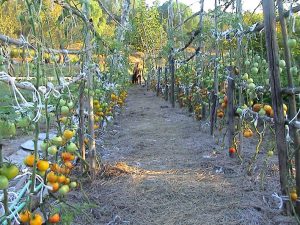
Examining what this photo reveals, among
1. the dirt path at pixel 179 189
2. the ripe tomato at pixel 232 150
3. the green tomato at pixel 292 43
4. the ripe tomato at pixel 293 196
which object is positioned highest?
the green tomato at pixel 292 43

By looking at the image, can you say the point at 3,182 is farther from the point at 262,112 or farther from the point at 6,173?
the point at 262,112

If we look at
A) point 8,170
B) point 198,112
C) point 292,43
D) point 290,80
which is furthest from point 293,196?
point 198,112

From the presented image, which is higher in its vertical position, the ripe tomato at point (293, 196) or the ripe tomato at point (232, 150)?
the ripe tomato at point (293, 196)

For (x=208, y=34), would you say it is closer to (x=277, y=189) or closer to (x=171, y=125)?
(x=171, y=125)

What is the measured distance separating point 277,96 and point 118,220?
4.71 feet

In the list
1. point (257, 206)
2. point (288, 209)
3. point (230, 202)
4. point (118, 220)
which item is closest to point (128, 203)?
point (118, 220)

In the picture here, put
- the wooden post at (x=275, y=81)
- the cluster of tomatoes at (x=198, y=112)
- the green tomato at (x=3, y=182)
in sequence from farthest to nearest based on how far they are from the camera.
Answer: the cluster of tomatoes at (x=198, y=112), the wooden post at (x=275, y=81), the green tomato at (x=3, y=182)

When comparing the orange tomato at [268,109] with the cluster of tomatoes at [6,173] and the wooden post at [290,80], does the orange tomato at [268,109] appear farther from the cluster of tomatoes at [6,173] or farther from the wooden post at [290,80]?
the cluster of tomatoes at [6,173]

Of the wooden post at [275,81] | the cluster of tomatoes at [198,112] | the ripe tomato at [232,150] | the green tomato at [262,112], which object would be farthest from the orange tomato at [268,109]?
the cluster of tomatoes at [198,112]

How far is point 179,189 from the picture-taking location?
3404mm

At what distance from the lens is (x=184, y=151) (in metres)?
5.10

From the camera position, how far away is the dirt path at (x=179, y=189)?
2.93 m

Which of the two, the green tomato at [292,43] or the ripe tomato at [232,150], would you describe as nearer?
the green tomato at [292,43]

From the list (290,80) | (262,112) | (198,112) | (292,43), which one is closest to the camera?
(292,43)
